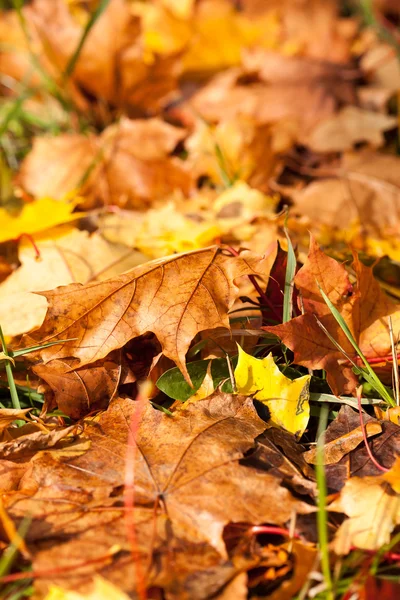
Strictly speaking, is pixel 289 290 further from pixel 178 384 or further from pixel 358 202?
pixel 358 202

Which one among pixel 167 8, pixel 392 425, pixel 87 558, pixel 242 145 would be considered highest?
pixel 167 8

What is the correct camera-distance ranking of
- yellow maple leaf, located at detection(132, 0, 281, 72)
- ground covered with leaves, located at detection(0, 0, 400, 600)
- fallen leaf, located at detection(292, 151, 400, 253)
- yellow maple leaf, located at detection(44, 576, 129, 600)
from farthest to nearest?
yellow maple leaf, located at detection(132, 0, 281, 72) < fallen leaf, located at detection(292, 151, 400, 253) < ground covered with leaves, located at detection(0, 0, 400, 600) < yellow maple leaf, located at detection(44, 576, 129, 600)

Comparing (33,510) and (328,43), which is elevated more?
(328,43)

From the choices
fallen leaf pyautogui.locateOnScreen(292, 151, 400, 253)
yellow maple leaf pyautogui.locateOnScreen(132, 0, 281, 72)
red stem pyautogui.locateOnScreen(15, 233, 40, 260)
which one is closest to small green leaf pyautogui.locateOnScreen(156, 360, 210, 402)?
red stem pyautogui.locateOnScreen(15, 233, 40, 260)

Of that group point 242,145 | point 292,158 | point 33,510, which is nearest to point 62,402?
point 33,510

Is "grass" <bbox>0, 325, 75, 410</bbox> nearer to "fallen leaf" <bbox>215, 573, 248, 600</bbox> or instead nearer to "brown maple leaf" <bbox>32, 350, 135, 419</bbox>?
"brown maple leaf" <bbox>32, 350, 135, 419</bbox>

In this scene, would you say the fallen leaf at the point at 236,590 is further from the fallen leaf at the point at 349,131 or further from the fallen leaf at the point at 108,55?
the fallen leaf at the point at 108,55

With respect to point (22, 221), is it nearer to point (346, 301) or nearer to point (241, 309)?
point (241, 309)

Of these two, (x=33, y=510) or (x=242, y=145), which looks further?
(x=242, y=145)
